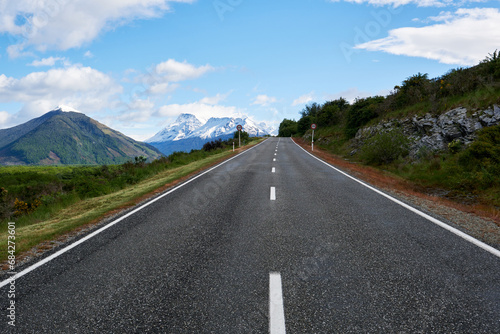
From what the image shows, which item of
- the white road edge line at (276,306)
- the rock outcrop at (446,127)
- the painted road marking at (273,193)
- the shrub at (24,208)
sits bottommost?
the shrub at (24,208)

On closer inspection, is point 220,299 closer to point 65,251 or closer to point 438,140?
point 65,251

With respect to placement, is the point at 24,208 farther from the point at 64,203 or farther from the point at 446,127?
the point at 446,127

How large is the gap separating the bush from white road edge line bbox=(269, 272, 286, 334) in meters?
15.9

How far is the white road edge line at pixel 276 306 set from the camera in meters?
2.60

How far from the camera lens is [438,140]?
14.5 meters

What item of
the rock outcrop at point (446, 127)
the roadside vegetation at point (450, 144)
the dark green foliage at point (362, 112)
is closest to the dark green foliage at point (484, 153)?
the roadside vegetation at point (450, 144)

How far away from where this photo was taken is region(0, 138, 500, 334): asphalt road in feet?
8.99

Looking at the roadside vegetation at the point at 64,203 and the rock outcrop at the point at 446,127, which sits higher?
the rock outcrop at the point at 446,127

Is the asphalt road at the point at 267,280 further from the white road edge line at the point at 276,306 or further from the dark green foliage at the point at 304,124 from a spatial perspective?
the dark green foliage at the point at 304,124

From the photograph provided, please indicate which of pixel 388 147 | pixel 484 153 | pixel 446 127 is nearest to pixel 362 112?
pixel 388 147

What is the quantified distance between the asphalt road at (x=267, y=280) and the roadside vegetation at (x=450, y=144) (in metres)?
5.41

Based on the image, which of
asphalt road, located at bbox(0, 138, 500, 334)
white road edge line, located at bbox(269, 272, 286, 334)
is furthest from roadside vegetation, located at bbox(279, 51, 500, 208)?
white road edge line, located at bbox(269, 272, 286, 334)

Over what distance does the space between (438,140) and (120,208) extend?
1579 cm

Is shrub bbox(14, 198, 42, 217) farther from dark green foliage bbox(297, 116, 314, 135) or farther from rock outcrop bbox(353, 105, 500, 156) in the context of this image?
dark green foliage bbox(297, 116, 314, 135)
